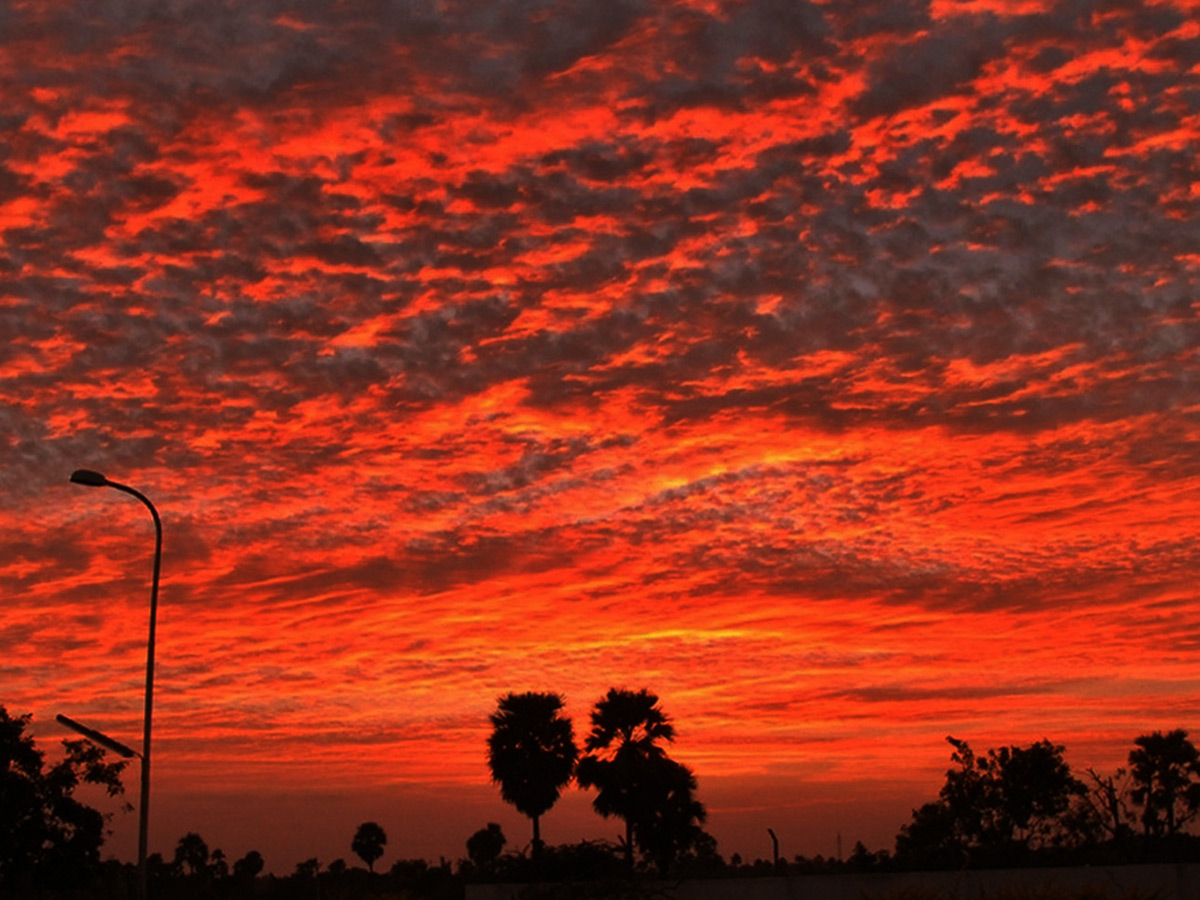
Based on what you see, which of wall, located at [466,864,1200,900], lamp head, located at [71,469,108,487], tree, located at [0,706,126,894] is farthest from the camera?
tree, located at [0,706,126,894]

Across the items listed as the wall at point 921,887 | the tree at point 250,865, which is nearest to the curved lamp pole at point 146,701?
the wall at point 921,887

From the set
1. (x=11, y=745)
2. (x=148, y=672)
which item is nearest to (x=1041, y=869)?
(x=148, y=672)

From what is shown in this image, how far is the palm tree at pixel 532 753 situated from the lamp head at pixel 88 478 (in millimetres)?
38054

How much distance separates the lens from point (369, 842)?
400 feet

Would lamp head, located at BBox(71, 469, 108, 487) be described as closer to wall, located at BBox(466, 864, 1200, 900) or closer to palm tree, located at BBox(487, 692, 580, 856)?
wall, located at BBox(466, 864, 1200, 900)

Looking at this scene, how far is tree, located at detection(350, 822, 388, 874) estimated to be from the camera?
122 metres

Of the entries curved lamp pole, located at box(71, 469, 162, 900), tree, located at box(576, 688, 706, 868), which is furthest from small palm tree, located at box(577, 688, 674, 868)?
curved lamp pole, located at box(71, 469, 162, 900)

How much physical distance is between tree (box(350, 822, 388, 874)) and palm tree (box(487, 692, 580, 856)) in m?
62.4

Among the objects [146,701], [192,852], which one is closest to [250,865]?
[192,852]

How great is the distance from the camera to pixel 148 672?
98.8 feet

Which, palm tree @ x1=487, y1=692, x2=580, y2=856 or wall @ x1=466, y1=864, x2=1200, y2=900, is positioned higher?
palm tree @ x1=487, y1=692, x2=580, y2=856

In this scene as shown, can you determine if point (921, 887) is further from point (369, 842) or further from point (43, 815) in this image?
point (369, 842)

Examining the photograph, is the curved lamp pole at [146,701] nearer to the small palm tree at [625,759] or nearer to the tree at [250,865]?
the small palm tree at [625,759]

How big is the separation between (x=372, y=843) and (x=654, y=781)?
65.7 metres
